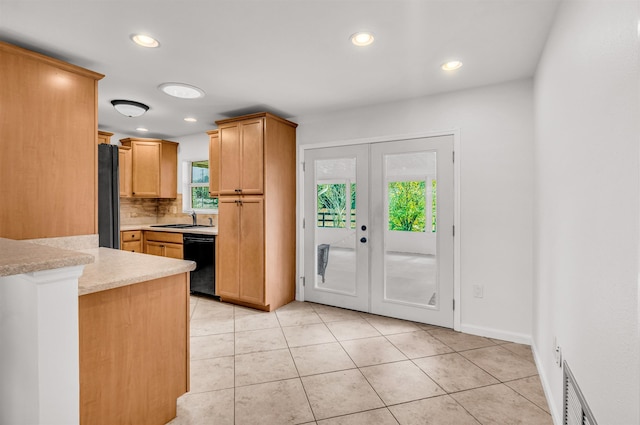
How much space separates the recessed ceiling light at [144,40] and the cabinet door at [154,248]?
301cm

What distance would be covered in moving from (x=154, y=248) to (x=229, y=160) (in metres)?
1.92

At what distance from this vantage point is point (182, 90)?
309cm

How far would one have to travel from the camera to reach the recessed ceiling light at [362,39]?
2115 mm

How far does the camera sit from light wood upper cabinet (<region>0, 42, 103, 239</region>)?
2059mm

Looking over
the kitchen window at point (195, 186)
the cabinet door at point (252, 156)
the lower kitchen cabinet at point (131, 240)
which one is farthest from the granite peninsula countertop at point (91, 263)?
the kitchen window at point (195, 186)

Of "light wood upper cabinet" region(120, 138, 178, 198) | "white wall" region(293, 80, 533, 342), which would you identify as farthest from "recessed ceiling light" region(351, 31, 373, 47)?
"light wood upper cabinet" region(120, 138, 178, 198)

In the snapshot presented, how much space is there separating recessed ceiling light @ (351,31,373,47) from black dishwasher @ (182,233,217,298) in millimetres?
2948

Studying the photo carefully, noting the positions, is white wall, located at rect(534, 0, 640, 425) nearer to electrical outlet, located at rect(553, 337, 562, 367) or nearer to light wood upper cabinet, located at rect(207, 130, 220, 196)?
electrical outlet, located at rect(553, 337, 562, 367)

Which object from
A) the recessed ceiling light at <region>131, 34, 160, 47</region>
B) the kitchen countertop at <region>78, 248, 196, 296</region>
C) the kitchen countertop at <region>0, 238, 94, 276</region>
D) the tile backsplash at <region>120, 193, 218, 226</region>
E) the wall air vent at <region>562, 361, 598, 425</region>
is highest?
the recessed ceiling light at <region>131, 34, 160, 47</region>

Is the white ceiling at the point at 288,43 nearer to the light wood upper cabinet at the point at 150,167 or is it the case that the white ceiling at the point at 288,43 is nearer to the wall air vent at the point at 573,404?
the light wood upper cabinet at the point at 150,167

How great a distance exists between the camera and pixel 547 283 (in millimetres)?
2049

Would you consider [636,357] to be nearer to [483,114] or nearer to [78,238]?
[483,114]

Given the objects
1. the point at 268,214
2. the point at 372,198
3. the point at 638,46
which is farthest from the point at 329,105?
the point at 638,46

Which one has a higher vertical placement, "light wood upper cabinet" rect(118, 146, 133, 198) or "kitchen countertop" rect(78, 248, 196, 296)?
"light wood upper cabinet" rect(118, 146, 133, 198)
